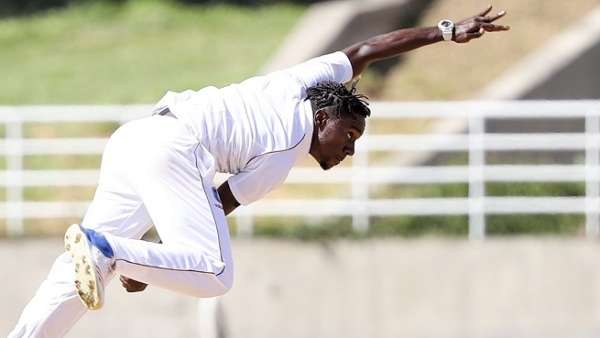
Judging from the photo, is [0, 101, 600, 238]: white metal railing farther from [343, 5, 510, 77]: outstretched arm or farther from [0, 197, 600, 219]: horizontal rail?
[343, 5, 510, 77]: outstretched arm

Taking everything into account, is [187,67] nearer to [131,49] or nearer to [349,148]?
[131,49]

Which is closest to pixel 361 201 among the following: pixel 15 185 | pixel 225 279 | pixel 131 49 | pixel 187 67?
pixel 15 185

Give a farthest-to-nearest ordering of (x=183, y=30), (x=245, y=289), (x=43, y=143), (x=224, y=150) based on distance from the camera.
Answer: (x=183, y=30), (x=43, y=143), (x=245, y=289), (x=224, y=150)

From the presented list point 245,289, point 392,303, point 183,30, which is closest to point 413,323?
point 392,303

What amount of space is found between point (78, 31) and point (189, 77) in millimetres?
3580

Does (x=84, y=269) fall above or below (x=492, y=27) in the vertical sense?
below

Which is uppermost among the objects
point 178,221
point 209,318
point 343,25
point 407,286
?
point 343,25

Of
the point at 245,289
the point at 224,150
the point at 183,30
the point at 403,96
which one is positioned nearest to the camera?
the point at 224,150

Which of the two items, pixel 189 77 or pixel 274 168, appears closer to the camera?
pixel 274 168

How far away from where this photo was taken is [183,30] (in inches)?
796

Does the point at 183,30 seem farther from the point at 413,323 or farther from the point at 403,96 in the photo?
the point at 413,323

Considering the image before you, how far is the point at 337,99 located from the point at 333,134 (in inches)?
6.2

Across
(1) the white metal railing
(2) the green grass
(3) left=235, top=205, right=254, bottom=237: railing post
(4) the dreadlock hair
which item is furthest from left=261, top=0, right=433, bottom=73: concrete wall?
(4) the dreadlock hair

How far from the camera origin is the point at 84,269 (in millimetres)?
5797
